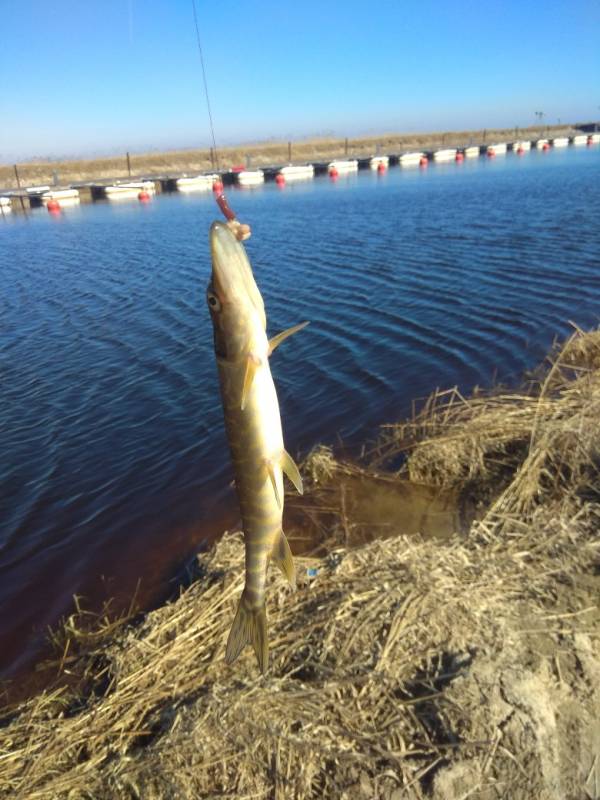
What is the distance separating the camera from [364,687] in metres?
3.97

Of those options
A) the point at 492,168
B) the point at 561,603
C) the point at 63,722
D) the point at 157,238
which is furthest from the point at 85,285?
the point at 492,168

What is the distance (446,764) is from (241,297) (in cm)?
321

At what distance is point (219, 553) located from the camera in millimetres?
6301

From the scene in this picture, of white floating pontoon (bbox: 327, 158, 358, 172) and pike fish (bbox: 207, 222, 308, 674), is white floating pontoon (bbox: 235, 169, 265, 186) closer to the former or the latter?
white floating pontoon (bbox: 327, 158, 358, 172)

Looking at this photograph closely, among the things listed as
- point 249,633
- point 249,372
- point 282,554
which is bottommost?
point 249,633

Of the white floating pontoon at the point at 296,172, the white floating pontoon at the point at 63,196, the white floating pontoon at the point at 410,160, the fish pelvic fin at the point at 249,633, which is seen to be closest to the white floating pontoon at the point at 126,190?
the white floating pontoon at the point at 63,196

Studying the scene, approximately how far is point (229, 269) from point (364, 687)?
320 cm

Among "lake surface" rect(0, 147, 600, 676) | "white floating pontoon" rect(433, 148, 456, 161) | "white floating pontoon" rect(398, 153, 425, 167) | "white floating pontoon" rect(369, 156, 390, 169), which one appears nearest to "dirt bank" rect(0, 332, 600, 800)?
"lake surface" rect(0, 147, 600, 676)


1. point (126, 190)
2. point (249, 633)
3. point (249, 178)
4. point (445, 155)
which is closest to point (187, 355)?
point (249, 633)

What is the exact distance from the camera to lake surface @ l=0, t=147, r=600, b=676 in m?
8.12

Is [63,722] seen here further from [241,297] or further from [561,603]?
[561,603]

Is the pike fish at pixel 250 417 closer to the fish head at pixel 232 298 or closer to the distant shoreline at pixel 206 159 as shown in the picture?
the fish head at pixel 232 298

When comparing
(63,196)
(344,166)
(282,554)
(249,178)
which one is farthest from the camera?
(344,166)

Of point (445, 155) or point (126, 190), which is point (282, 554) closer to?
point (126, 190)
